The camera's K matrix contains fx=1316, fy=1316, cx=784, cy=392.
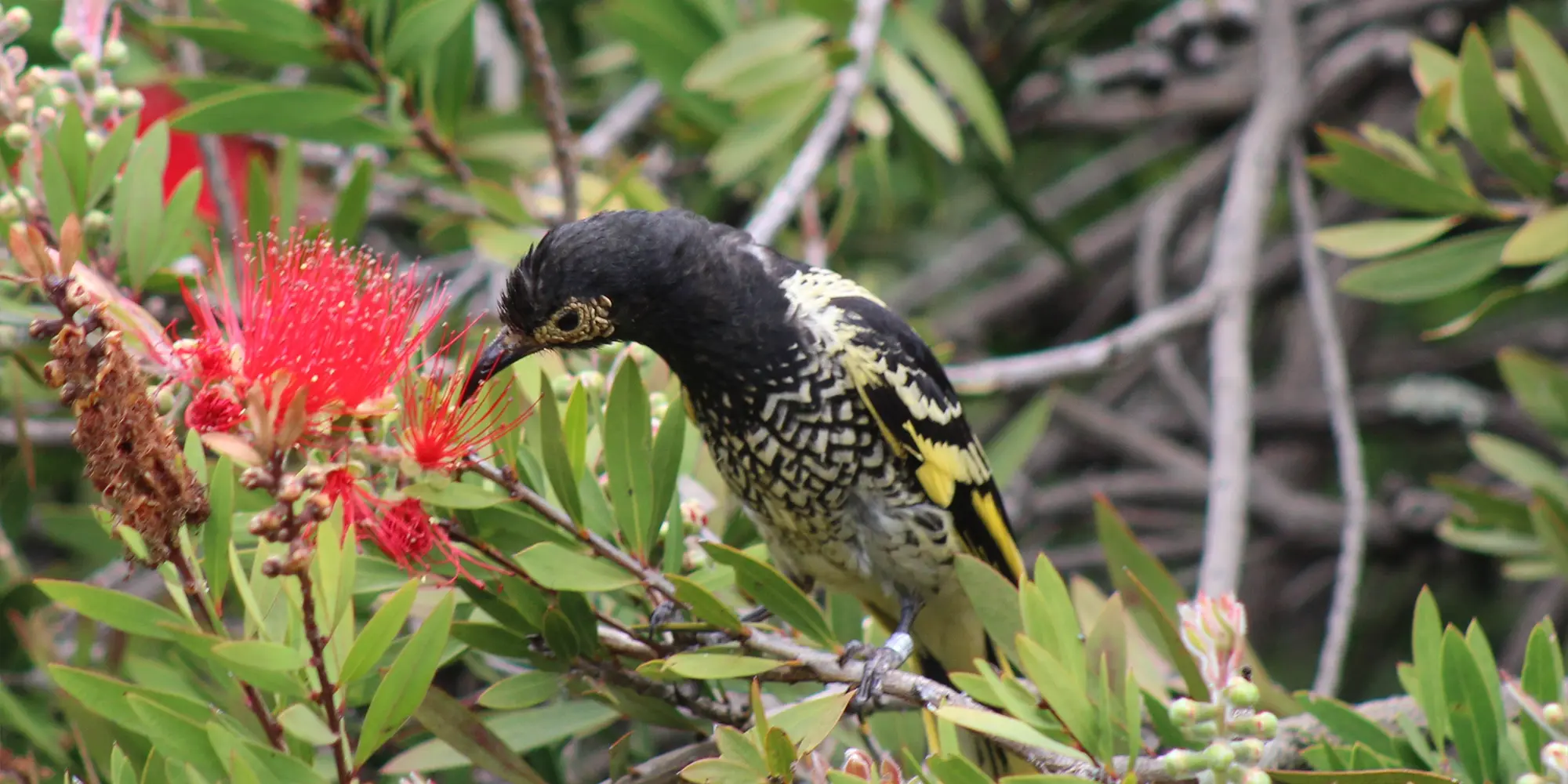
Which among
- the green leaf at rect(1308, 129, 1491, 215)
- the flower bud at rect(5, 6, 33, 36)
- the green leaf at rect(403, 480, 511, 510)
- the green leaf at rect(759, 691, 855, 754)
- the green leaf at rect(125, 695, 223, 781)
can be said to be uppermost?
the flower bud at rect(5, 6, 33, 36)

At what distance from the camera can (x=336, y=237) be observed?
2.31 metres

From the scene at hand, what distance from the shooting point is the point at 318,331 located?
1.46 meters

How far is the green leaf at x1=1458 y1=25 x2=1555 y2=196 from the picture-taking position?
2.29 metres

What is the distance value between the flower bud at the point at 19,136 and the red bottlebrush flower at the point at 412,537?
0.74m

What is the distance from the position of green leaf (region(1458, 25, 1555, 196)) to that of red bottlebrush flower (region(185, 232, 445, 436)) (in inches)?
72.2

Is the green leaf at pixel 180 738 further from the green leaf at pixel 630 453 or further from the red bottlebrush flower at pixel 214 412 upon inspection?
the green leaf at pixel 630 453

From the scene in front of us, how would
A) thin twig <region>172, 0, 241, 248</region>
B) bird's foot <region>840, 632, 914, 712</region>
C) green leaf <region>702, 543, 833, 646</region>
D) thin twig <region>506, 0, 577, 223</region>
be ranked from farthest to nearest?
thin twig <region>172, 0, 241, 248</region>
thin twig <region>506, 0, 577, 223</region>
bird's foot <region>840, 632, 914, 712</region>
green leaf <region>702, 543, 833, 646</region>

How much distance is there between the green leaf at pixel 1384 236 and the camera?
2.43 meters

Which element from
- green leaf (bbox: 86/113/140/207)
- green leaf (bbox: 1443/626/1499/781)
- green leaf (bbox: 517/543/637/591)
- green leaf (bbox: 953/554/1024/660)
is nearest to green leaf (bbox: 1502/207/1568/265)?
green leaf (bbox: 1443/626/1499/781)

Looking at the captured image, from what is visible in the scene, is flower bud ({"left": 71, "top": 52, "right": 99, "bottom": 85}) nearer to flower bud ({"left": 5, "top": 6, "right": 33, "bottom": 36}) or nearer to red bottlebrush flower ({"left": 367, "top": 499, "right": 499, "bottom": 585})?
flower bud ({"left": 5, "top": 6, "right": 33, "bottom": 36})

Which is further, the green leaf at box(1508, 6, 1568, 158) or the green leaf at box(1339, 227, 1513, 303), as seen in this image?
the green leaf at box(1339, 227, 1513, 303)

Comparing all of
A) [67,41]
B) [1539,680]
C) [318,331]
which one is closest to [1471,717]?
[1539,680]

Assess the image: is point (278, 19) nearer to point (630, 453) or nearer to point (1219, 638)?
point (630, 453)

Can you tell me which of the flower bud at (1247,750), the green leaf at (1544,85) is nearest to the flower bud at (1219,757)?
the flower bud at (1247,750)
